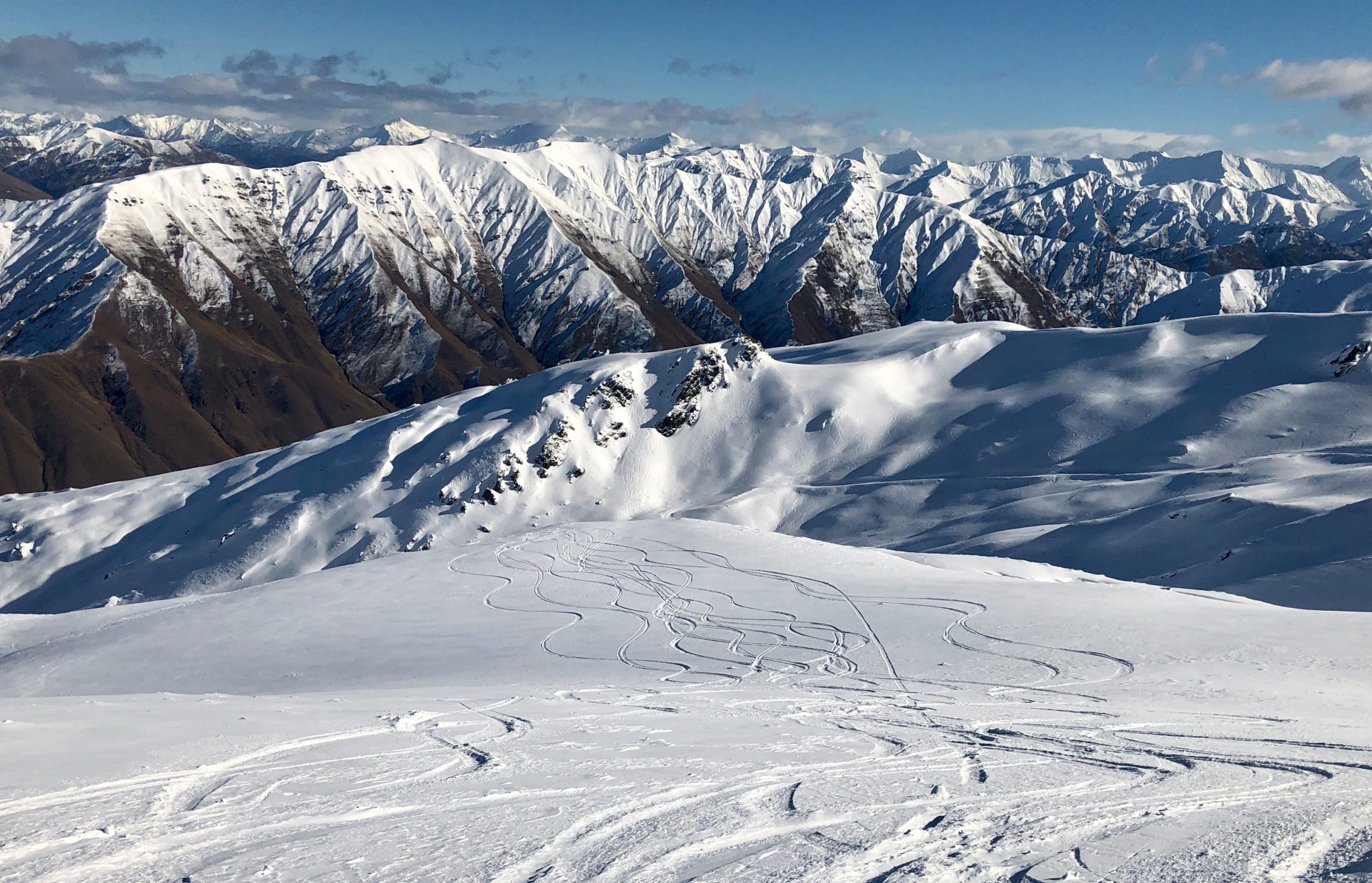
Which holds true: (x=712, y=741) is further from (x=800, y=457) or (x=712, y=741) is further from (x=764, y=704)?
(x=800, y=457)

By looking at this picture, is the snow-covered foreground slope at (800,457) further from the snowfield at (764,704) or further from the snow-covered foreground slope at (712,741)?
the snow-covered foreground slope at (712,741)

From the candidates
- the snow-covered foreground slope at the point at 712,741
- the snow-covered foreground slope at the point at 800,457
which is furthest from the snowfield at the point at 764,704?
the snow-covered foreground slope at the point at 800,457

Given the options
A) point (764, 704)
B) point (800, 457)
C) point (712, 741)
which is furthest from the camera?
point (800, 457)

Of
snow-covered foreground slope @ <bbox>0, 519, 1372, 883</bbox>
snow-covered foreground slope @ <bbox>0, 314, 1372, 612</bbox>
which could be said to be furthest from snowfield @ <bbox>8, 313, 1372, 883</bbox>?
snow-covered foreground slope @ <bbox>0, 314, 1372, 612</bbox>

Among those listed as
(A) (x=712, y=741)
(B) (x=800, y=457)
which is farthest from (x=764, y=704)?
(B) (x=800, y=457)

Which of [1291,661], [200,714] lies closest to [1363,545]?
[1291,661]

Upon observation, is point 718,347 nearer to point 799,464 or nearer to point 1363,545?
point 799,464

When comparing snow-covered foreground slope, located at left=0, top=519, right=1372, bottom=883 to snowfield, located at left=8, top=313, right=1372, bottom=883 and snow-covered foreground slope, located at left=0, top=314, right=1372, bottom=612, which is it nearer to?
snowfield, located at left=8, top=313, right=1372, bottom=883
